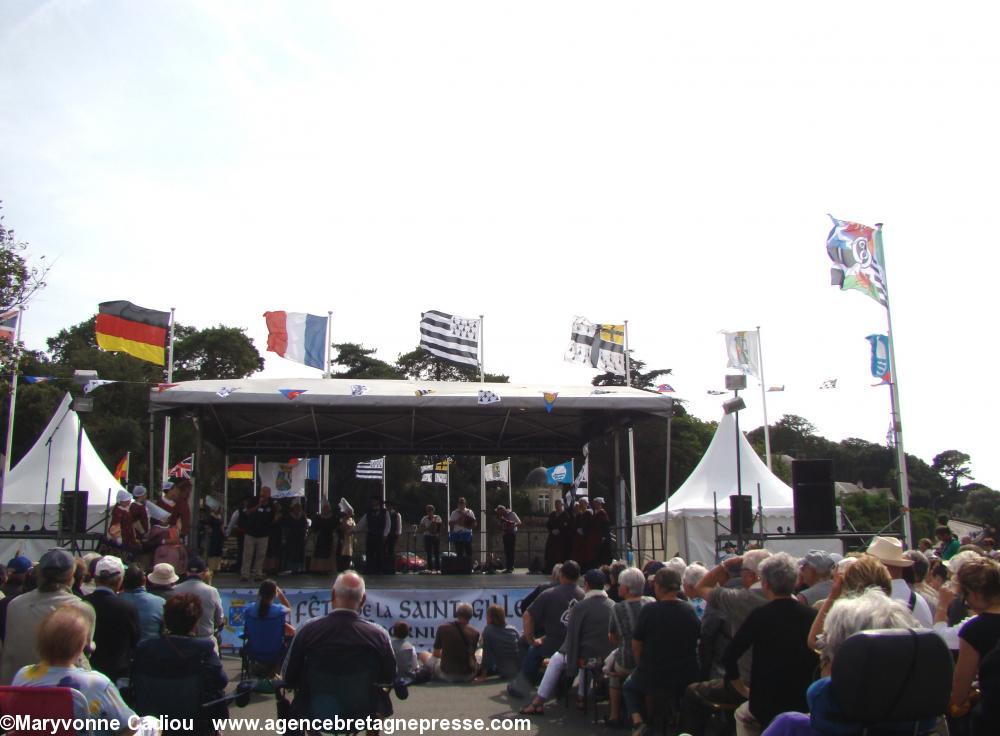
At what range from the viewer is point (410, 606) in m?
11.3

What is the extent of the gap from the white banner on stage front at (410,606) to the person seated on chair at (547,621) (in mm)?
2712

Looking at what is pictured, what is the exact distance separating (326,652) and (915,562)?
4.33 meters

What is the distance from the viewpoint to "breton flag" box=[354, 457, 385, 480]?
84.6 feet

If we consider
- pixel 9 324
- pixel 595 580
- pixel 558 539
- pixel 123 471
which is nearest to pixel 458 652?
pixel 595 580

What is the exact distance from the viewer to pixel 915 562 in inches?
254

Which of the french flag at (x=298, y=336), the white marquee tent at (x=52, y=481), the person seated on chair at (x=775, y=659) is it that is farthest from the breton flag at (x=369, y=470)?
the person seated on chair at (x=775, y=659)

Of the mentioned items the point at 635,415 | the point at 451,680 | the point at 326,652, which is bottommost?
the point at 451,680

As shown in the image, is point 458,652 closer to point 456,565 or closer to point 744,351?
point 456,565

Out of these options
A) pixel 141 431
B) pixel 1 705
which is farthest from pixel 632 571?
pixel 141 431

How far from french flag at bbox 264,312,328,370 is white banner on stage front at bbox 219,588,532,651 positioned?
36.9 feet

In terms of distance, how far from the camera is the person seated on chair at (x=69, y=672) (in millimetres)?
3604

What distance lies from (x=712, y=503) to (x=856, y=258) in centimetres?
737

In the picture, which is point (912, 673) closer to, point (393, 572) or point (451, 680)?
point (451, 680)

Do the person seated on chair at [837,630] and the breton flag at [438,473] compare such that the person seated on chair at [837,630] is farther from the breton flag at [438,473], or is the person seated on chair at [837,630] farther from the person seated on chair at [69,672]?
the breton flag at [438,473]
